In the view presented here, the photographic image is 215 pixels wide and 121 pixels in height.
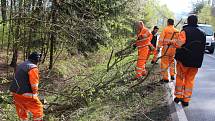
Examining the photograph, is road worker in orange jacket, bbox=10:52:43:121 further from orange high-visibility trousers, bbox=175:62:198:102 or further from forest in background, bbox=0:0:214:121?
orange high-visibility trousers, bbox=175:62:198:102

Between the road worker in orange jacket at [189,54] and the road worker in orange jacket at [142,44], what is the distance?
8.48 feet

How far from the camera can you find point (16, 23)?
963cm

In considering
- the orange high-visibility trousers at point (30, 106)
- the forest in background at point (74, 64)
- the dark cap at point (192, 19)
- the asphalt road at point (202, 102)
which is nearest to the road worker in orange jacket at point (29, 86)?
the orange high-visibility trousers at point (30, 106)

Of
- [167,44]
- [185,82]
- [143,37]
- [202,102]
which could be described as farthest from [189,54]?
[143,37]

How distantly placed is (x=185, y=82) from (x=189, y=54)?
Answer: 1.90 ft

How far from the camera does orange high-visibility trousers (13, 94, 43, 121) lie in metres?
7.03

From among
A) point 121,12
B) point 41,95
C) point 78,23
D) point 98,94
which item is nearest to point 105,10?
point 121,12

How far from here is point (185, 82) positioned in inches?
305

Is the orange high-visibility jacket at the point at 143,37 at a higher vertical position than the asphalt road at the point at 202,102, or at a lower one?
higher

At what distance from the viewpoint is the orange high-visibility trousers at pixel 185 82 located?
767cm

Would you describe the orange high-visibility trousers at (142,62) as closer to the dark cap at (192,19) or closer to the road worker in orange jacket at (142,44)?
the road worker in orange jacket at (142,44)

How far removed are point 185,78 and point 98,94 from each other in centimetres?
197

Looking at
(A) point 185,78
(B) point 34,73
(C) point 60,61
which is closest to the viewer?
(B) point 34,73

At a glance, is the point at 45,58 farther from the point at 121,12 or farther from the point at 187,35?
the point at 187,35
